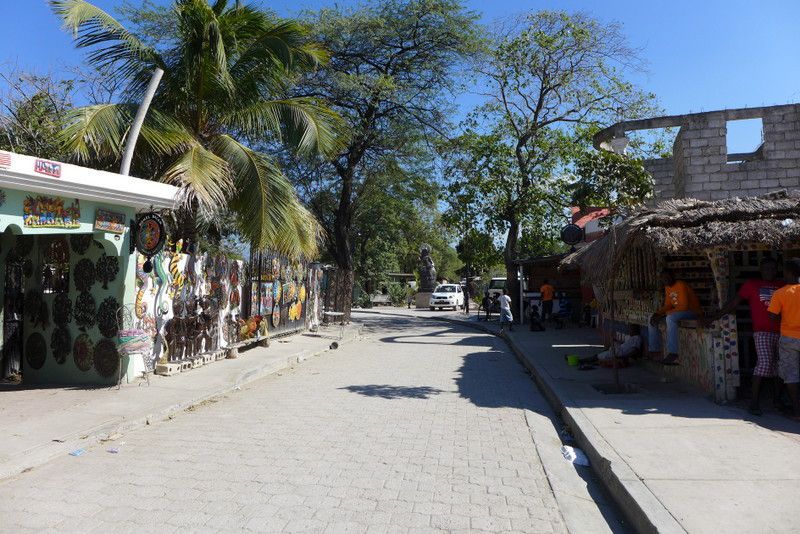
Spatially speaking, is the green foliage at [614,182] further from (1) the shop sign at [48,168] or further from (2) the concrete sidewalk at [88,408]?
(1) the shop sign at [48,168]

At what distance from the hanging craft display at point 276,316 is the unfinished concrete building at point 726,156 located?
10.4m

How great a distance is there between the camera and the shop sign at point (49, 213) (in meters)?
7.12

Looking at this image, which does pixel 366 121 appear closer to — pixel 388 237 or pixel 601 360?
pixel 601 360

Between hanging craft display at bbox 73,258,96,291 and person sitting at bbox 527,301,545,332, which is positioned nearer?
hanging craft display at bbox 73,258,96,291

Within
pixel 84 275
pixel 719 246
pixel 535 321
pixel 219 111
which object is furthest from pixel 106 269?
pixel 535 321

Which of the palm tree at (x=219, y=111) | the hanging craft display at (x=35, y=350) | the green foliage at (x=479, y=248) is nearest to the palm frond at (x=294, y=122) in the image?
the palm tree at (x=219, y=111)

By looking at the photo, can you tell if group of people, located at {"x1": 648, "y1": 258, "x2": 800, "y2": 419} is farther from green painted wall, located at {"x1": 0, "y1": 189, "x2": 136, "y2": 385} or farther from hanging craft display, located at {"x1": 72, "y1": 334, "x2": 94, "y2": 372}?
hanging craft display, located at {"x1": 72, "y1": 334, "x2": 94, "y2": 372}

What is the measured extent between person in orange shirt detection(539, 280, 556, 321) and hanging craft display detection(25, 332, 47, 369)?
54.0 feet

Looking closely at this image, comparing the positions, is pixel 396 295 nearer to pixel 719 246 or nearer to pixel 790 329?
pixel 719 246

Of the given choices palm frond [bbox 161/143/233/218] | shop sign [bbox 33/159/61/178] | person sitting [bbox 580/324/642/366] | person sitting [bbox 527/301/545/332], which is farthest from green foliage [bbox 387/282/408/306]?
shop sign [bbox 33/159/61/178]

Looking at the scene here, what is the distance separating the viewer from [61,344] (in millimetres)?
9273

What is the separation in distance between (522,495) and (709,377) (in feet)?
14.3

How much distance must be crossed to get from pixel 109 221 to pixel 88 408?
8.73ft

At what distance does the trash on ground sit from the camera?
19.2 feet
